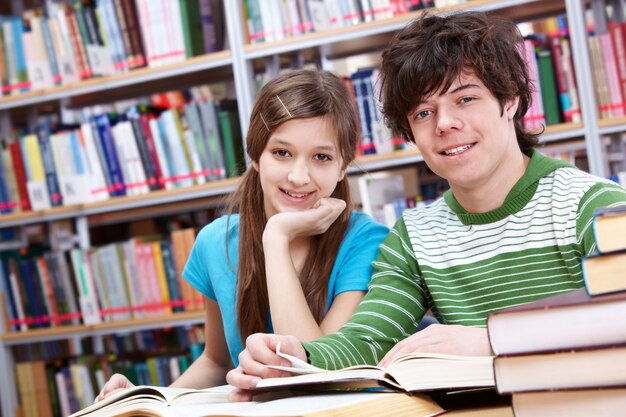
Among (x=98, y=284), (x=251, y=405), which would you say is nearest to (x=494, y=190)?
(x=251, y=405)

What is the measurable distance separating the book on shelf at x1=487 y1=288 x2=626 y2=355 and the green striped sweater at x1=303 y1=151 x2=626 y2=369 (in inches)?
14.7

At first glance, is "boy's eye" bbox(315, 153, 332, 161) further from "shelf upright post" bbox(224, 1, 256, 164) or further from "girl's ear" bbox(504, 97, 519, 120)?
"shelf upright post" bbox(224, 1, 256, 164)

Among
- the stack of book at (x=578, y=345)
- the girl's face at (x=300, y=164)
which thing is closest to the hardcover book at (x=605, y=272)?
the stack of book at (x=578, y=345)

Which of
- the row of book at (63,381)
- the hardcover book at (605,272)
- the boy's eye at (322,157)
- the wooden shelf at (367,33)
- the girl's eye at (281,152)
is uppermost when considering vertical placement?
the wooden shelf at (367,33)

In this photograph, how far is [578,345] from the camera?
2.12 ft

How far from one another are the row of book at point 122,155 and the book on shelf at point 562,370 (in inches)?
84.8

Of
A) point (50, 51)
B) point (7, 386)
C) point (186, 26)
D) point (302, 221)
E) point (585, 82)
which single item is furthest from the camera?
point (7, 386)

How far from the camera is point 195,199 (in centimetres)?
321

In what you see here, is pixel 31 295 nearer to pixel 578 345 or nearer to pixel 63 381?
pixel 63 381

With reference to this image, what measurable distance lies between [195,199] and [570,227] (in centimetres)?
225

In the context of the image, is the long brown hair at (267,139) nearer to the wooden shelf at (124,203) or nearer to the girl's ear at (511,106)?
the girl's ear at (511,106)

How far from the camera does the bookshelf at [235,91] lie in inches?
96.9

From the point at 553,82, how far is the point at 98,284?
5.85ft

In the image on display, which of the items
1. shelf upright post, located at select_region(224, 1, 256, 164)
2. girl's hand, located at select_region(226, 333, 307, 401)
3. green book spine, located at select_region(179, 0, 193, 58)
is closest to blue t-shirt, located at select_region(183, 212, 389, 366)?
girl's hand, located at select_region(226, 333, 307, 401)
